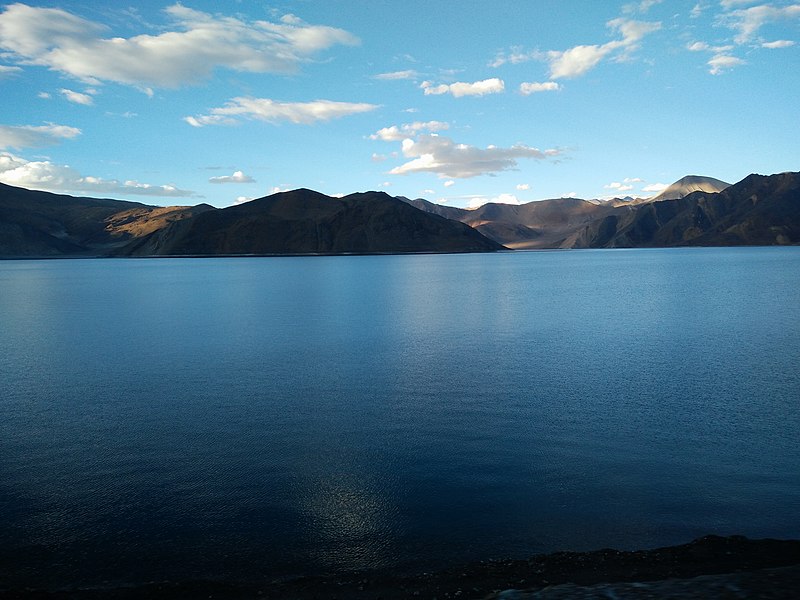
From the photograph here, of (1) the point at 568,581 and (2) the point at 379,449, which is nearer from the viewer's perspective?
(1) the point at 568,581

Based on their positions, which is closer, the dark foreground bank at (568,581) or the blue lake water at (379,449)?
the dark foreground bank at (568,581)

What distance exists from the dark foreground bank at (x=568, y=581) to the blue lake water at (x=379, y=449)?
541 mm

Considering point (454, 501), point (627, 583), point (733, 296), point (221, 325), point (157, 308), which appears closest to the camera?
point (627, 583)

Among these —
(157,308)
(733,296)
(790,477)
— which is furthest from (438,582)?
(733,296)

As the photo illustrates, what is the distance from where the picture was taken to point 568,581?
31.4ft

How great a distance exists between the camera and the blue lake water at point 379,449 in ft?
37.4

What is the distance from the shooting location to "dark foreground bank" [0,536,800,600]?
29.0ft

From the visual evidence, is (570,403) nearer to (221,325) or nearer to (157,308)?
(221,325)

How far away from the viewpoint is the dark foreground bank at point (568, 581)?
8.84 meters

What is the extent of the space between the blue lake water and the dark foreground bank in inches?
21.3

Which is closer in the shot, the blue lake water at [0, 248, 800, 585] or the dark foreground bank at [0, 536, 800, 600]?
the dark foreground bank at [0, 536, 800, 600]

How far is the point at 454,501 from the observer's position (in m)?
13.1

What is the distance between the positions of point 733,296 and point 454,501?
2259 inches

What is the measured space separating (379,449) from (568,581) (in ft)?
24.9
